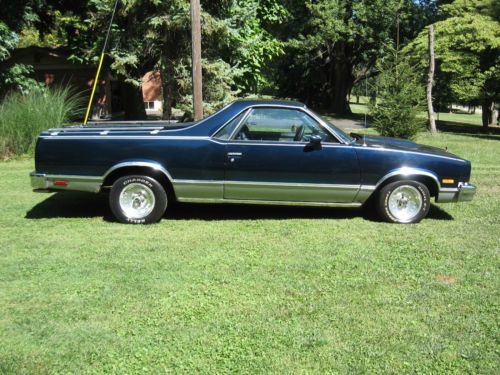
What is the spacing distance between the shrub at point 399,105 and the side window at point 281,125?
7547 mm

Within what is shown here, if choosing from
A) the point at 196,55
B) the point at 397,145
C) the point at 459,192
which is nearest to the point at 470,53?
the point at 196,55

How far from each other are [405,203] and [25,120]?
9.17 m

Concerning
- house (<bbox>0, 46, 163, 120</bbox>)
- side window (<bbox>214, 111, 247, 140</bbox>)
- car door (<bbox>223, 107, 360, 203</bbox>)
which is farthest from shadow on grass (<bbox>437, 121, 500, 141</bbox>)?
side window (<bbox>214, 111, 247, 140</bbox>)

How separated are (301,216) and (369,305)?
2.77 m

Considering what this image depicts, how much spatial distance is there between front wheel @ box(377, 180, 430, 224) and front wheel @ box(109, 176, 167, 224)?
2744 millimetres

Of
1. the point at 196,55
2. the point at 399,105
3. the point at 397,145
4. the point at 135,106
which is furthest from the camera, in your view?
the point at 135,106

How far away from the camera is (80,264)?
16.0 feet

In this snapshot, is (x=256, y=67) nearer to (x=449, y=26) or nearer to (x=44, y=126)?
(x=44, y=126)

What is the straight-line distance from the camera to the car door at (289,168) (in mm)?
6168

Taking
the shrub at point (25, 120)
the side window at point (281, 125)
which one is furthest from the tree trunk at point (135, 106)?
the side window at point (281, 125)

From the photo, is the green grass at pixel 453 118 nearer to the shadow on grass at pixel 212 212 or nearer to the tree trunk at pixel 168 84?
the tree trunk at pixel 168 84

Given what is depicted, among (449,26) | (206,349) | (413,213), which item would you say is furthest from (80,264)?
(449,26)

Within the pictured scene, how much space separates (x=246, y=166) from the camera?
6.18 metres

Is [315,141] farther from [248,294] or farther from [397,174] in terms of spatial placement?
[248,294]
